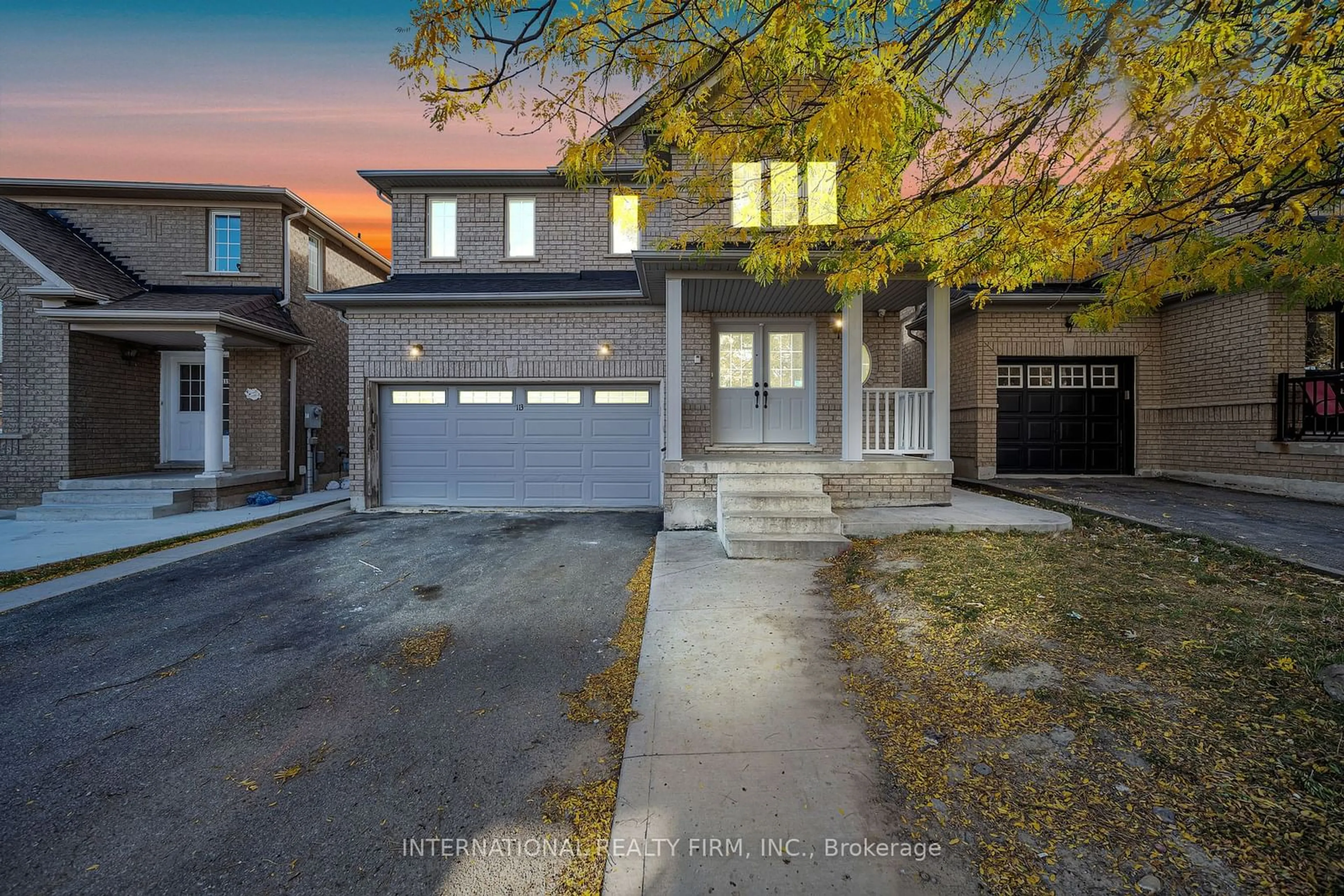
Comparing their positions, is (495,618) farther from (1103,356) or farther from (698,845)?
(1103,356)

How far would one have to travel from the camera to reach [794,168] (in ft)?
12.9

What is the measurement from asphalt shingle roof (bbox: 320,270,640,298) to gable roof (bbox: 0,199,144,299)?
14.8 ft

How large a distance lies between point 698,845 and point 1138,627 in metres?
3.24

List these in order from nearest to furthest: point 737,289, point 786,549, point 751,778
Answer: point 751,778
point 786,549
point 737,289

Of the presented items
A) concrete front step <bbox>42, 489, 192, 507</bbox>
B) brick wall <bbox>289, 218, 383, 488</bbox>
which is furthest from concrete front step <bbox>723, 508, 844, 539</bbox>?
concrete front step <bbox>42, 489, 192, 507</bbox>

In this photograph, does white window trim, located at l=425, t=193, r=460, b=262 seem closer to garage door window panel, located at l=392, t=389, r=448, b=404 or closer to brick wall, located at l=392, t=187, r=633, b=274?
brick wall, located at l=392, t=187, r=633, b=274

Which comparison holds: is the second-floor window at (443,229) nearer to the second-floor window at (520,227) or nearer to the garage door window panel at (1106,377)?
the second-floor window at (520,227)

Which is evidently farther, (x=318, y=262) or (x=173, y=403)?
(x=318, y=262)

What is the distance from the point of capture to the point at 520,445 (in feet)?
30.3

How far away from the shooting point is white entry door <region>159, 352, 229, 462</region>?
1098 centimetres

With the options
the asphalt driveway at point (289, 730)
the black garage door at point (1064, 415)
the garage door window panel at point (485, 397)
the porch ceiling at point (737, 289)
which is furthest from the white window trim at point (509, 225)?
the black garage door at point (1064, 415)

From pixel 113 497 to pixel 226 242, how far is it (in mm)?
5713

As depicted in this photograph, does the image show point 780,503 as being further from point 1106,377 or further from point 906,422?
point 1106,377

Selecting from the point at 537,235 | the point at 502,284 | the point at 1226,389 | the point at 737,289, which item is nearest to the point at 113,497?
the point at 502,284
